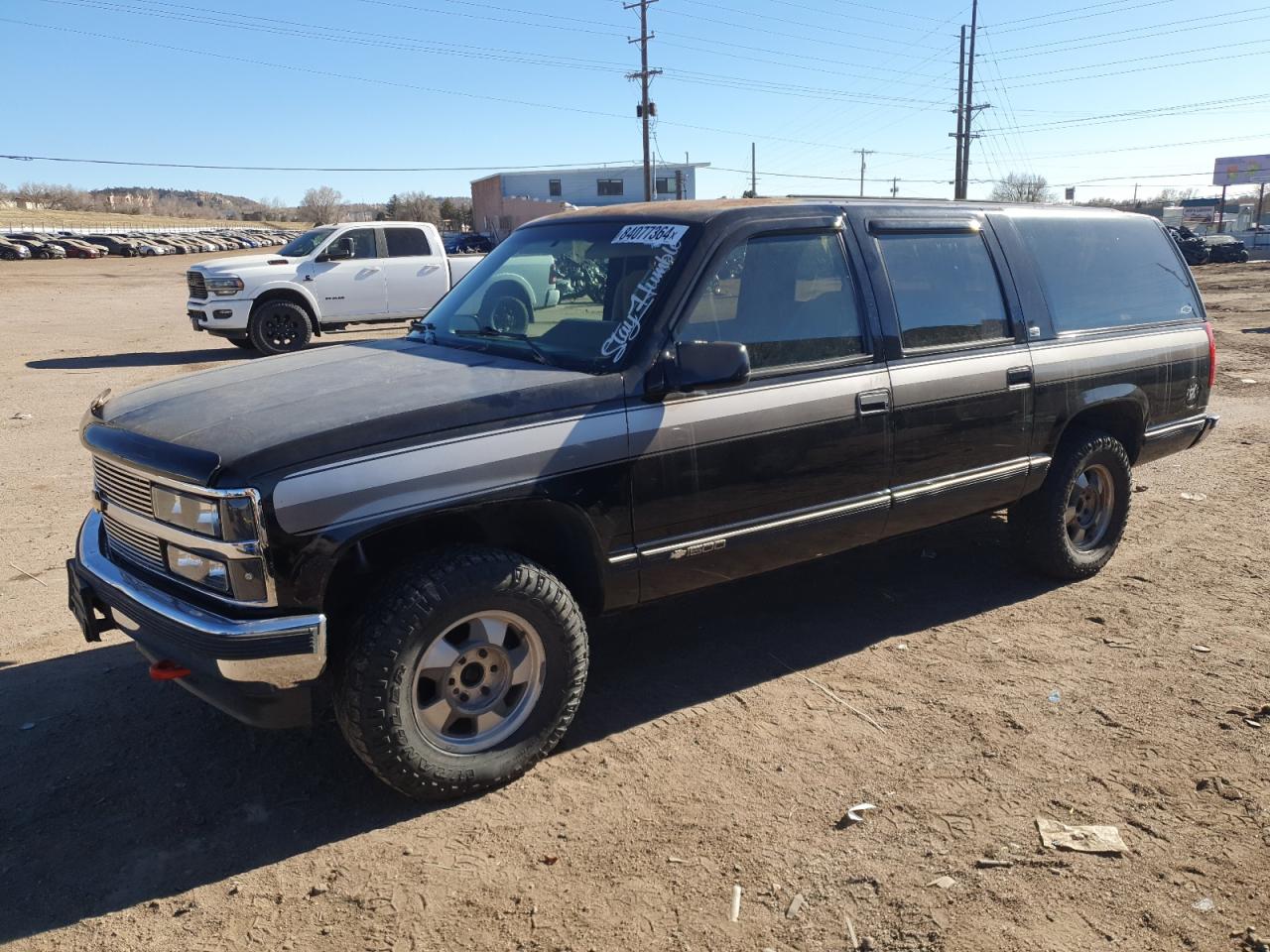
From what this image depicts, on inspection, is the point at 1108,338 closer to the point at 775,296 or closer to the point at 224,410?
the point at 775,296

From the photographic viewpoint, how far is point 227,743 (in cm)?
379

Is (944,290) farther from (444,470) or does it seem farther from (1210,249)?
(1210,249)

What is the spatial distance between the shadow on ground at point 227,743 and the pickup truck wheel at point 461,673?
0.82 ft

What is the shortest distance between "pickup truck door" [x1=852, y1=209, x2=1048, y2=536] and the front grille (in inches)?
507

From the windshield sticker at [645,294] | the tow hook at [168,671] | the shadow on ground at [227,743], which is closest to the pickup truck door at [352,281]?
the shadow on ground at [227,743]

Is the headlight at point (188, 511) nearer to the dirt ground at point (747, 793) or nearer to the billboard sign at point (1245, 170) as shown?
the dirt ground at point (747, 793)

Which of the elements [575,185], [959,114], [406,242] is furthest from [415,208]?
[406,242]

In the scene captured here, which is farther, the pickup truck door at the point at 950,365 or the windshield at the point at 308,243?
Answer: the windshield at the point at 308,243

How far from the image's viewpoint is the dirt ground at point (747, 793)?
2812mm

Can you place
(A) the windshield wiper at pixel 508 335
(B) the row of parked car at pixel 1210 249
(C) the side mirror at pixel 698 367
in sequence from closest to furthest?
(C) the side mirror at pixel 698 367, (A) the windshield wiper at pixel 508 335, (B) the row of parked car at pixel 1210 249

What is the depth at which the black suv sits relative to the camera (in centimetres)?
303

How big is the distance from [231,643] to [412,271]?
13940 mm

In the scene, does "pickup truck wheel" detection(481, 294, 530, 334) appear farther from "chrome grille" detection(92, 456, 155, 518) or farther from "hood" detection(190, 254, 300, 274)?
"hood" detection(190, 254, 300, 274)

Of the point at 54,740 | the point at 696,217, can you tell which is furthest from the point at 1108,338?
the point at 54,740
